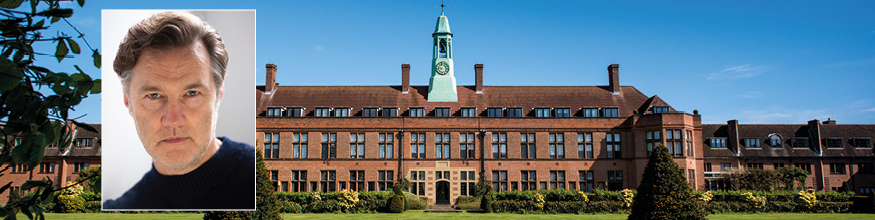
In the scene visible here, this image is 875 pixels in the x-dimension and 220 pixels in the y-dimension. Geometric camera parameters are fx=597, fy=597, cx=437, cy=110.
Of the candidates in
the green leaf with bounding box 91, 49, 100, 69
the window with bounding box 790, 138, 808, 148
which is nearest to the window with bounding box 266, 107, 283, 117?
the green leaf with bounding box 91, 49, 100, 69

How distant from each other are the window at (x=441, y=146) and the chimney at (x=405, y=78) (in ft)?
15.3

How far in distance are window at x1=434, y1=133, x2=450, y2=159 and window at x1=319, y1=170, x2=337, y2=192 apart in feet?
21.2

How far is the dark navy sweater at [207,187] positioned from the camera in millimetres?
10875

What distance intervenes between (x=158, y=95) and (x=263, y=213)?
582cm

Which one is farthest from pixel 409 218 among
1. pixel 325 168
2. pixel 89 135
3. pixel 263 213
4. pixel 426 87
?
pixel 89 135

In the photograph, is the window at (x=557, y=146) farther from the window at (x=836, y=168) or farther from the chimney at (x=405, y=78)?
the window at (x=836, y=168)

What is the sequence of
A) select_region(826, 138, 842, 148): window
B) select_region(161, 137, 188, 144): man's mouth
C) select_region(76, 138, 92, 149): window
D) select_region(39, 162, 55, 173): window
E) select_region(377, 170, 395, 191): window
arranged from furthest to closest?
select_region(76, 138, 92, 149): window
select_region(826, 138, 842, 148): window
select_region(39, 162, 55, 173): window
select_region(377, 170, 395, 191): window
select_region(161, 137, 188, 144): man's mouth

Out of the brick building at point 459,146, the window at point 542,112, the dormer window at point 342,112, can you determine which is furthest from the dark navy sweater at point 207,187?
the window at point 542,112

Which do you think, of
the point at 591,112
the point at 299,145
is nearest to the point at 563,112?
the point at 591,112

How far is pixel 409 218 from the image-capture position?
24.1m

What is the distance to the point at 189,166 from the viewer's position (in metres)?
10.8

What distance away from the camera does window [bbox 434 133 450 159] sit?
121ft

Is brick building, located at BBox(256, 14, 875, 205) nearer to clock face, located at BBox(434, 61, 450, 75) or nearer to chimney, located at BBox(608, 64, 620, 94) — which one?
chimney, located at BBox(608, 64, 620, 94)

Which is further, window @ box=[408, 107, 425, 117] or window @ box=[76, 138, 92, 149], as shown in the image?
window @ box=[76, 138, 92, 149]
